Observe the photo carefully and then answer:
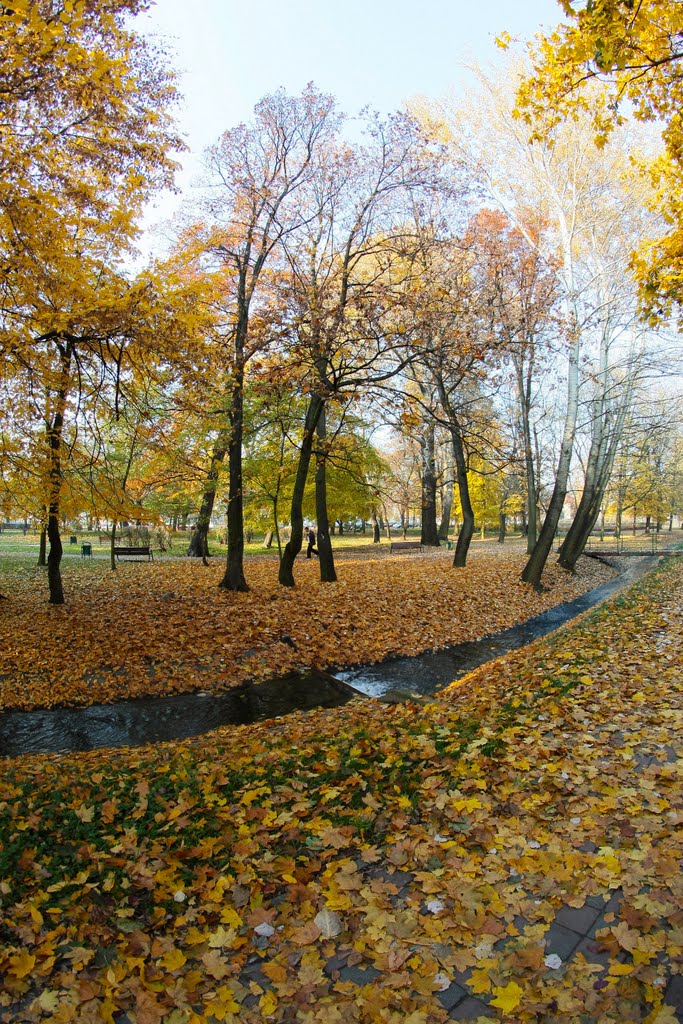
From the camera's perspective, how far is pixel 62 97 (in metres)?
6.19

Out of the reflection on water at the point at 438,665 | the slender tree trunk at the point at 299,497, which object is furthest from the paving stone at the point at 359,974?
the slender tree trunk at the point at 299,497

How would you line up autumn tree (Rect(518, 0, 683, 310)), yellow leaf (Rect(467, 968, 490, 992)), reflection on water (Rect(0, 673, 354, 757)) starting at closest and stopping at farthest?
yellow leaf (Rect(467, 968, 490, 992)) < autumn tree (Rect(518, 0, 683, 310)) < reflection on water (Rect(0, 673, 354, 757))

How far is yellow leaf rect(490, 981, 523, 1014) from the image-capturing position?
197 centimetres

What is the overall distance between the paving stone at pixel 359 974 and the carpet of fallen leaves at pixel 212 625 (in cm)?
640

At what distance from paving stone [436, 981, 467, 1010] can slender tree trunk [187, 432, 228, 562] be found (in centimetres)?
1257

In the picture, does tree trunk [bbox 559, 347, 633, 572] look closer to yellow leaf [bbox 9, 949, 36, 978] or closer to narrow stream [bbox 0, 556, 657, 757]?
narrow stream [bbox 0, 556, 657, 757]

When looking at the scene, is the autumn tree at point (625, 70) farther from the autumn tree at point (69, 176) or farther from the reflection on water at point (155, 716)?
the reflection on water at point (155, 716)

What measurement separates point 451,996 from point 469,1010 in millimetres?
88

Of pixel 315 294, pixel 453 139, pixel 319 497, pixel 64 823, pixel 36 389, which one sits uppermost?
pixel 453 139

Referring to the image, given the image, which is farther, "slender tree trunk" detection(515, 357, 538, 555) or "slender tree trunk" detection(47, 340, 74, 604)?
"slender tree trunk" detection(515, 357, 538, 555)

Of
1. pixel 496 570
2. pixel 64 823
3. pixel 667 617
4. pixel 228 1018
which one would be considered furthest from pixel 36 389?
pixel 496 570

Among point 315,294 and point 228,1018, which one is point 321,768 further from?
point 315,294

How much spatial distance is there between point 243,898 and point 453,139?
15.6 m

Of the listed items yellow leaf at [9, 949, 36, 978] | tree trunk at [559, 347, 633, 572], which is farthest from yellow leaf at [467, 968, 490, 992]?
tree trunk at [559, 347, 633, 572]
